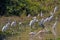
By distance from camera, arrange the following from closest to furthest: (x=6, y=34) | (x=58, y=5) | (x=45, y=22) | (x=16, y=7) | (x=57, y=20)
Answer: (x=6, y=34) < (x=45, y=22) < (x=57, y=20) < (x=16, y=7) < (x=58, y=5)

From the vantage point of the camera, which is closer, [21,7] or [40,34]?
[40,34]

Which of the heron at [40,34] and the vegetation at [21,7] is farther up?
the vegetation at [21,7]

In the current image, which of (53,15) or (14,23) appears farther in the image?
(53,15)

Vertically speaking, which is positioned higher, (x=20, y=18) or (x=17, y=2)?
(x=17, y=2)

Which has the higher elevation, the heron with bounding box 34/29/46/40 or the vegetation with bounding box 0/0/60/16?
the vegetation with bounding box 0/0/60/16

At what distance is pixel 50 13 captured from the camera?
47.3 ft

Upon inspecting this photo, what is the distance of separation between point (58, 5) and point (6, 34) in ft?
16.2

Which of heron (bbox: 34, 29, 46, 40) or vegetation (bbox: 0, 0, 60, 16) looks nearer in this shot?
heron (bbox: 34, 29, 46, 40)

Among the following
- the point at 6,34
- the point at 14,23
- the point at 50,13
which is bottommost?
the point at 6,34

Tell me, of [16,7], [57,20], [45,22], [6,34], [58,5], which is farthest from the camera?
[58,5]

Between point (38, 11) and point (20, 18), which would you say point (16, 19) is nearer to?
point (20, 18)

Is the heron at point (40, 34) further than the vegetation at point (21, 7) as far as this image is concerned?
No

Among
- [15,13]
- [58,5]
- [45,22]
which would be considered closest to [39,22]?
[45,22]

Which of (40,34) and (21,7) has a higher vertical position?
(21,7)
